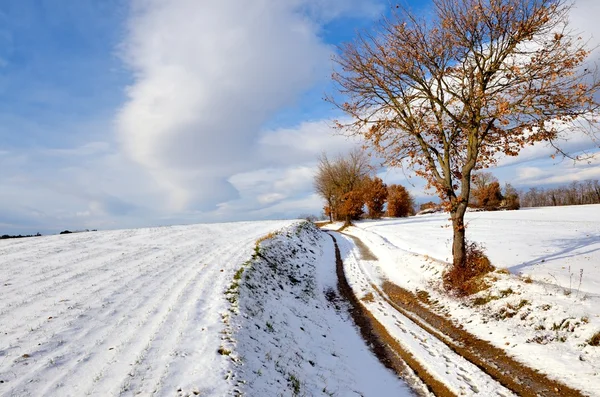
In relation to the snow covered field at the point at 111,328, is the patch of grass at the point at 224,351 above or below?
below

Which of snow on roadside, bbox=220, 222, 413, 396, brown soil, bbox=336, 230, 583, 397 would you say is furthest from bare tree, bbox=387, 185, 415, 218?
brown soil, bbox=336, 230, 583, 397

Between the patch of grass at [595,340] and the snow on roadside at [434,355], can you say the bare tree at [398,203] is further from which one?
the patch of grass at [595,340]

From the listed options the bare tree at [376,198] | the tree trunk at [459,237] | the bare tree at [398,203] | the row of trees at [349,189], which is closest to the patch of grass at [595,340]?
the tree trunk at [459,237]

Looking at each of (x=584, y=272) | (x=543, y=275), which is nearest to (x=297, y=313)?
(x=543, y=275)

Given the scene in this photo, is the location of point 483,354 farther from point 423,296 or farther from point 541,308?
point 423,296

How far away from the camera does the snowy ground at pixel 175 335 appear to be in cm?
566

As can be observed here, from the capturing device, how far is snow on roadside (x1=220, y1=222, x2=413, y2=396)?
20.9 ft

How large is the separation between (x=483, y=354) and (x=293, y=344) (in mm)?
4872

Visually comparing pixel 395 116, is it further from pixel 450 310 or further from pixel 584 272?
pixel 584 272

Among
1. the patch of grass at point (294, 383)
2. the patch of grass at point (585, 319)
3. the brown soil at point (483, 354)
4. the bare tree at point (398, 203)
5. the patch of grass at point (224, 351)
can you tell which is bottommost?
the brown soil at point (483, 354)

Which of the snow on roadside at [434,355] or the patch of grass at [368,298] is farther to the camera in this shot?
the patch of grass at [368,298]

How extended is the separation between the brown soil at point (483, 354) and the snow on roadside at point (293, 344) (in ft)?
7.09

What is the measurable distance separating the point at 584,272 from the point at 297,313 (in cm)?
1117

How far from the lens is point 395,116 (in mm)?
14055
